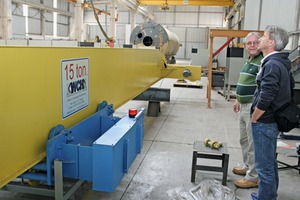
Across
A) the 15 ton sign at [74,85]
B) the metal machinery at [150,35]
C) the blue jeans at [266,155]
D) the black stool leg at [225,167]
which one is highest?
the metal machinery at [150,35]

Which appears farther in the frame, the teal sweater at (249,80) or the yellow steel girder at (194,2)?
the yellow steel girder at (194,2)

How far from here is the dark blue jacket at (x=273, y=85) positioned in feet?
6.77

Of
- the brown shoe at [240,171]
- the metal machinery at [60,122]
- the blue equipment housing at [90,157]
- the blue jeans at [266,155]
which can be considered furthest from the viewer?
the brown shoe at [240,171]

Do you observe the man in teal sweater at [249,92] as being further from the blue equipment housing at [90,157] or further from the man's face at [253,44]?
the blue equipment housing at [90,157]

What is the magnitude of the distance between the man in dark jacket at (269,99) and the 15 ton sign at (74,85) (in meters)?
1.32

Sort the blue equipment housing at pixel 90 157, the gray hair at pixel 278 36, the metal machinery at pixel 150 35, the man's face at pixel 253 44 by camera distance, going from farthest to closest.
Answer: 1. the metal machinery at pixel 150 35
2. the man's face at pixel 253 44
3. the gray hair at pixel 278 36
4. the blue equipment housing at pixel 90 157

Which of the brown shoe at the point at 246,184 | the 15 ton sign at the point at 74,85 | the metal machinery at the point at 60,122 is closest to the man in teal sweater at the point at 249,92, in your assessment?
the brown shoe at the point at 246,184

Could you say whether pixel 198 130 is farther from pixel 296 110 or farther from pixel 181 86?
pixel 181 86

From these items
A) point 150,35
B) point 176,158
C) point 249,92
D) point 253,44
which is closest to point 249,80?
point 249,92

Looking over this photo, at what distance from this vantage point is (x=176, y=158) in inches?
146

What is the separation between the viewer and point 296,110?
2.18 m

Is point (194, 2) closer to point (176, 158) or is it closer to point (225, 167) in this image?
point (176, 158)

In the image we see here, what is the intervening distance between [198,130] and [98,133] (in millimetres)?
2719

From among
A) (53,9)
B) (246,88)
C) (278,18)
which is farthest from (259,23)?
(53,9)
